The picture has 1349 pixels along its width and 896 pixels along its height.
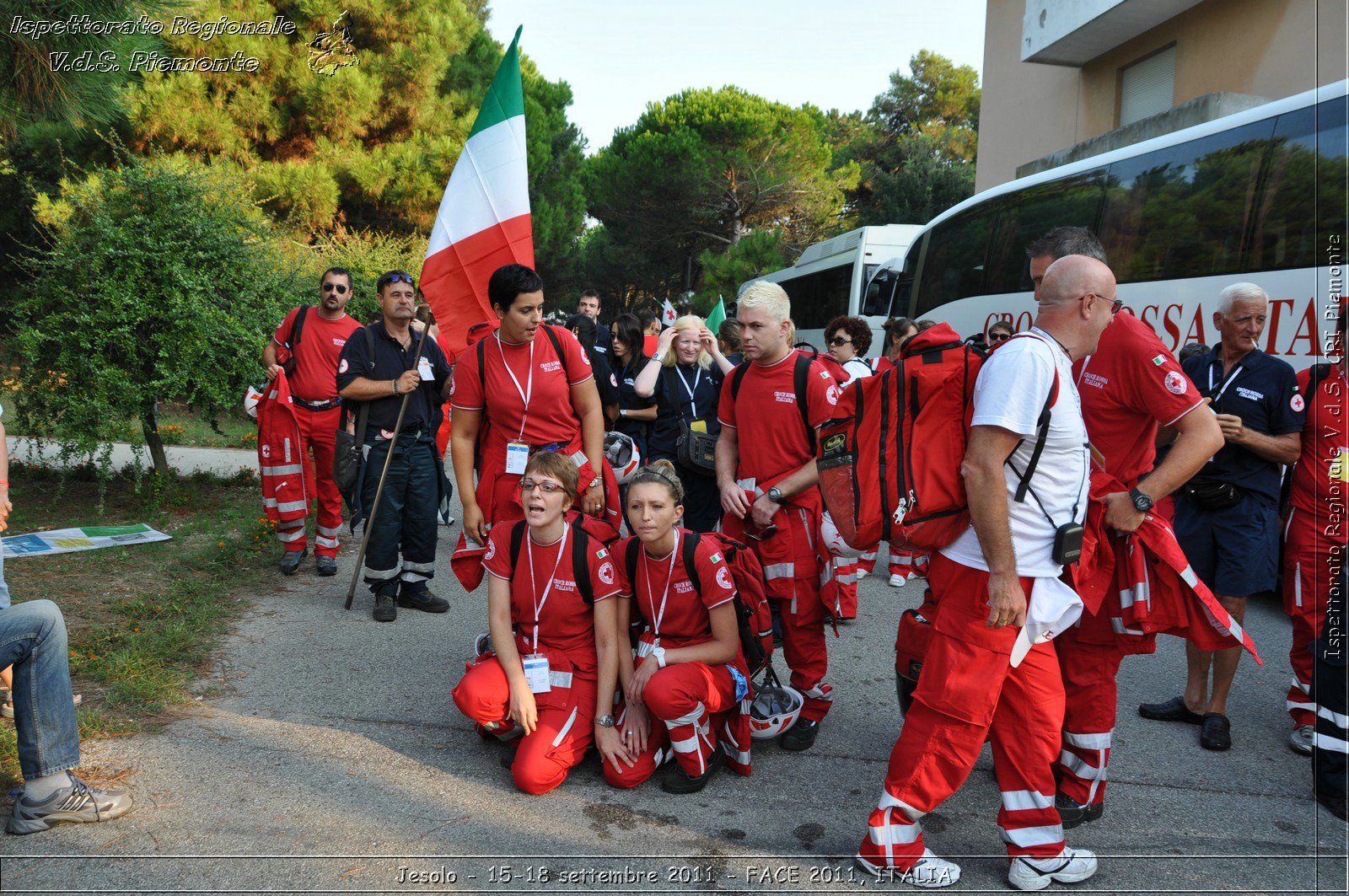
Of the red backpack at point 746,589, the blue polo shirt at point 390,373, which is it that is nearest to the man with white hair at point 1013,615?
the red backpack at point 746,589

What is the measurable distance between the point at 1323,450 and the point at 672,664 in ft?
10.3

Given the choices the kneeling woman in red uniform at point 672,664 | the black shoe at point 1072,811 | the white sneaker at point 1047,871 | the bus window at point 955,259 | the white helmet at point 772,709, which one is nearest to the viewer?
the white sneaker at point 1047,871

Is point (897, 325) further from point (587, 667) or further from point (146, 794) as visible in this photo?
point (146, 794)

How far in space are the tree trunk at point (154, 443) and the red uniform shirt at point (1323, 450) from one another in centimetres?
833

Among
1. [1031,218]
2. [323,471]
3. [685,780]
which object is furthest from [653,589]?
[1031,218]

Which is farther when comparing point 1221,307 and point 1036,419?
point 1221,307

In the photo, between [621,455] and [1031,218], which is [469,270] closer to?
[621,455]

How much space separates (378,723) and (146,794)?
3.28 feet

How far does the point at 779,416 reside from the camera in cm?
425

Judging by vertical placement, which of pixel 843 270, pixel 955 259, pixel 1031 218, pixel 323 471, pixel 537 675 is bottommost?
pixel 537 675

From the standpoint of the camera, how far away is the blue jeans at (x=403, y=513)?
5.84 m

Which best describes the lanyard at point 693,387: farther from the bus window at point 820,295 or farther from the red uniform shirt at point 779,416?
the bus window at point 820,295

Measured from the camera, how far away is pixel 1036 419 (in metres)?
2.74

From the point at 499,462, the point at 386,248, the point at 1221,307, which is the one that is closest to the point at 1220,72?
the point at 1221,307
